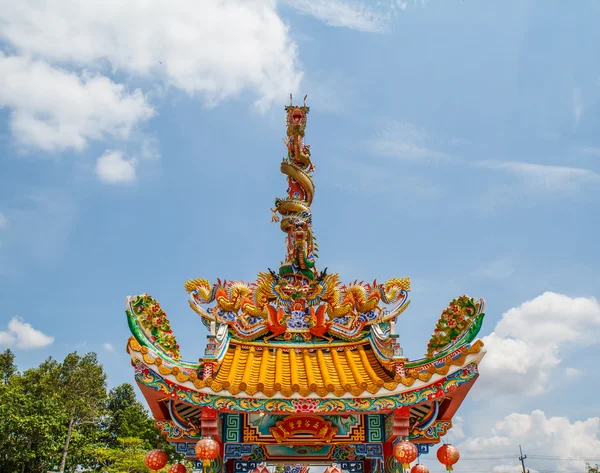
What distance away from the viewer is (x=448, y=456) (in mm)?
7648

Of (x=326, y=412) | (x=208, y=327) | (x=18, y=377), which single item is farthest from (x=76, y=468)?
(x=326, y=412)

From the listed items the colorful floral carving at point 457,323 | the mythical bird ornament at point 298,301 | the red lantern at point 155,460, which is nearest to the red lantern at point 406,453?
the colorful floral carving at point 457,323

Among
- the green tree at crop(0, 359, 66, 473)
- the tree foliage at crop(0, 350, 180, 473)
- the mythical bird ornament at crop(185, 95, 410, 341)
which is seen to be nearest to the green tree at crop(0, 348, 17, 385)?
the tree foliage at crop(0, 350, 180, 473)

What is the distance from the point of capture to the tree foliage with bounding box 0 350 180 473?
25.6m

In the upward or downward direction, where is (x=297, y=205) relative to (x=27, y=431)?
upward

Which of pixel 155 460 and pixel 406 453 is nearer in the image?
pixel 406 453

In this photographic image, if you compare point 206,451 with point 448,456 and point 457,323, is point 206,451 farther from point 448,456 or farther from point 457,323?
point 457,323

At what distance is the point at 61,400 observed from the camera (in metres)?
30.8

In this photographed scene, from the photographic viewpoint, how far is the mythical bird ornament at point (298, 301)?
9297 mm

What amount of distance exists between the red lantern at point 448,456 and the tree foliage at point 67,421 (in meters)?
24.7

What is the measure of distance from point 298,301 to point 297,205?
7.69 feet

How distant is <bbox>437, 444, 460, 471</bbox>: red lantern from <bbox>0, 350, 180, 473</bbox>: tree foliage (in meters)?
24.7

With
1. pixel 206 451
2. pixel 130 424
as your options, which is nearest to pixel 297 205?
pixel 206 451

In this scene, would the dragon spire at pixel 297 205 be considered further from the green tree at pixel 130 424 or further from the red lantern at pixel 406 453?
the green tree at pixel 130 424
